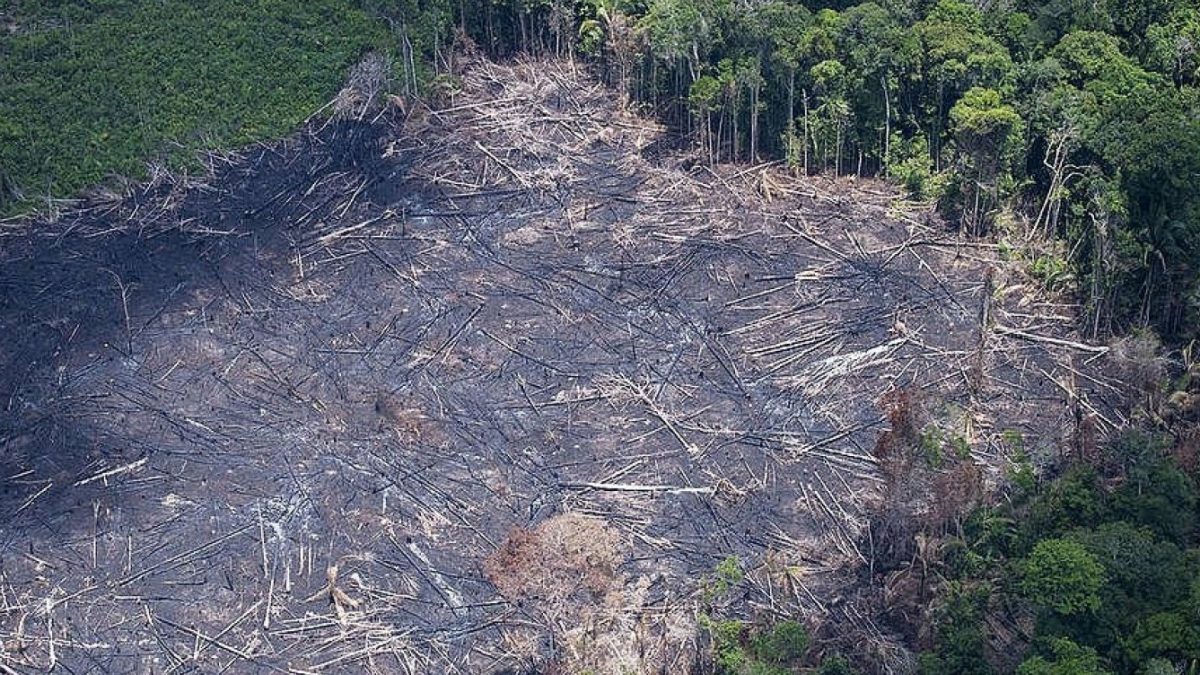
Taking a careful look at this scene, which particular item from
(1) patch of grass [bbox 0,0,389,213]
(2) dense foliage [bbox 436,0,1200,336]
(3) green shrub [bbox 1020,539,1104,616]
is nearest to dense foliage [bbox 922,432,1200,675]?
(3) green shrub [bbox 1020,539,1104,616]

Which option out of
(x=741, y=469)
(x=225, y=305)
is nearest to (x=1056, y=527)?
(x=741, y=469)

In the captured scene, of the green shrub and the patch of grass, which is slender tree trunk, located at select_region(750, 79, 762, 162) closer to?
the patch of grass

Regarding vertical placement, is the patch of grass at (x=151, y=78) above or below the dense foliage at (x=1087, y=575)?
above

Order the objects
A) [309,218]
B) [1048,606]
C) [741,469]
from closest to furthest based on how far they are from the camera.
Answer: [1048,606]
[741,469]
[309,218]

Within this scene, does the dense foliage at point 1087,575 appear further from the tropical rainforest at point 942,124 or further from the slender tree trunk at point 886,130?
the slender tree trunk at point 886,130

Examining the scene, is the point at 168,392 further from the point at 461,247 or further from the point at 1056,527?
the point at 1056,527

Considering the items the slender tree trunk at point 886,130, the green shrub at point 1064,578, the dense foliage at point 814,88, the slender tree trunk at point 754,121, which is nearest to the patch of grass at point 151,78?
the dense foliage at point 814,88

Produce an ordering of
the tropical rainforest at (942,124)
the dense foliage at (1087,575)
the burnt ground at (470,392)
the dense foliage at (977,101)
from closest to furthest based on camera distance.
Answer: the dense foliage at (1087,575) < the tropical rainforest at (942,124) < the burnt ground at (470,392) < the dense foliage at (977,101)
